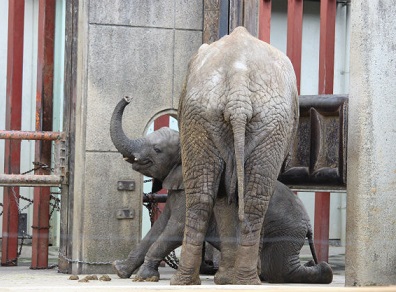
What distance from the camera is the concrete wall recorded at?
10.6 m

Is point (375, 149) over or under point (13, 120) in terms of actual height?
under

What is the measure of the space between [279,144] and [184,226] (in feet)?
3.99

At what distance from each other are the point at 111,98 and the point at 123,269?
165cm

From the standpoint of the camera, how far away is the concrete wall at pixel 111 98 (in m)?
10.6

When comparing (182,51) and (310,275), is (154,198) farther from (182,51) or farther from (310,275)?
(310,275)

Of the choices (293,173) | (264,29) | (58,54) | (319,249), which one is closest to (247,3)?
(264,29)

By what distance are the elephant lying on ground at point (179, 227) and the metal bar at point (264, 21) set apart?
2265 mm

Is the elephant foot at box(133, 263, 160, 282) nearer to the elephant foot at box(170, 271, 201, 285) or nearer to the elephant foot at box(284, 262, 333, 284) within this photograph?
the elephant foot at box(170, 271, 201, 285)

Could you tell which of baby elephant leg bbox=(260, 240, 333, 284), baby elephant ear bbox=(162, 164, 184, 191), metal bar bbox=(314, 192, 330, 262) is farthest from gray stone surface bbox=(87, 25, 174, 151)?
metal bar bbox=(314, 192, 330, 262)

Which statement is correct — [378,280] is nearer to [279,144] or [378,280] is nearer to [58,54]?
[279,144]

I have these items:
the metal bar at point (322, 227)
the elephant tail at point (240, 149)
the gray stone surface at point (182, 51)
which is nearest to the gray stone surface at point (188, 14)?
the gray stone surface at point (182, 51)

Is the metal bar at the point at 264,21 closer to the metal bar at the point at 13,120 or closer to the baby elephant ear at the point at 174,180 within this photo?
the metal bar at the point at 13,120

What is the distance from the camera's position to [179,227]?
379 inches

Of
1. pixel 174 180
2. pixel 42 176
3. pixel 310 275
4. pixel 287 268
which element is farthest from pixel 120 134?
pixel 310 275
